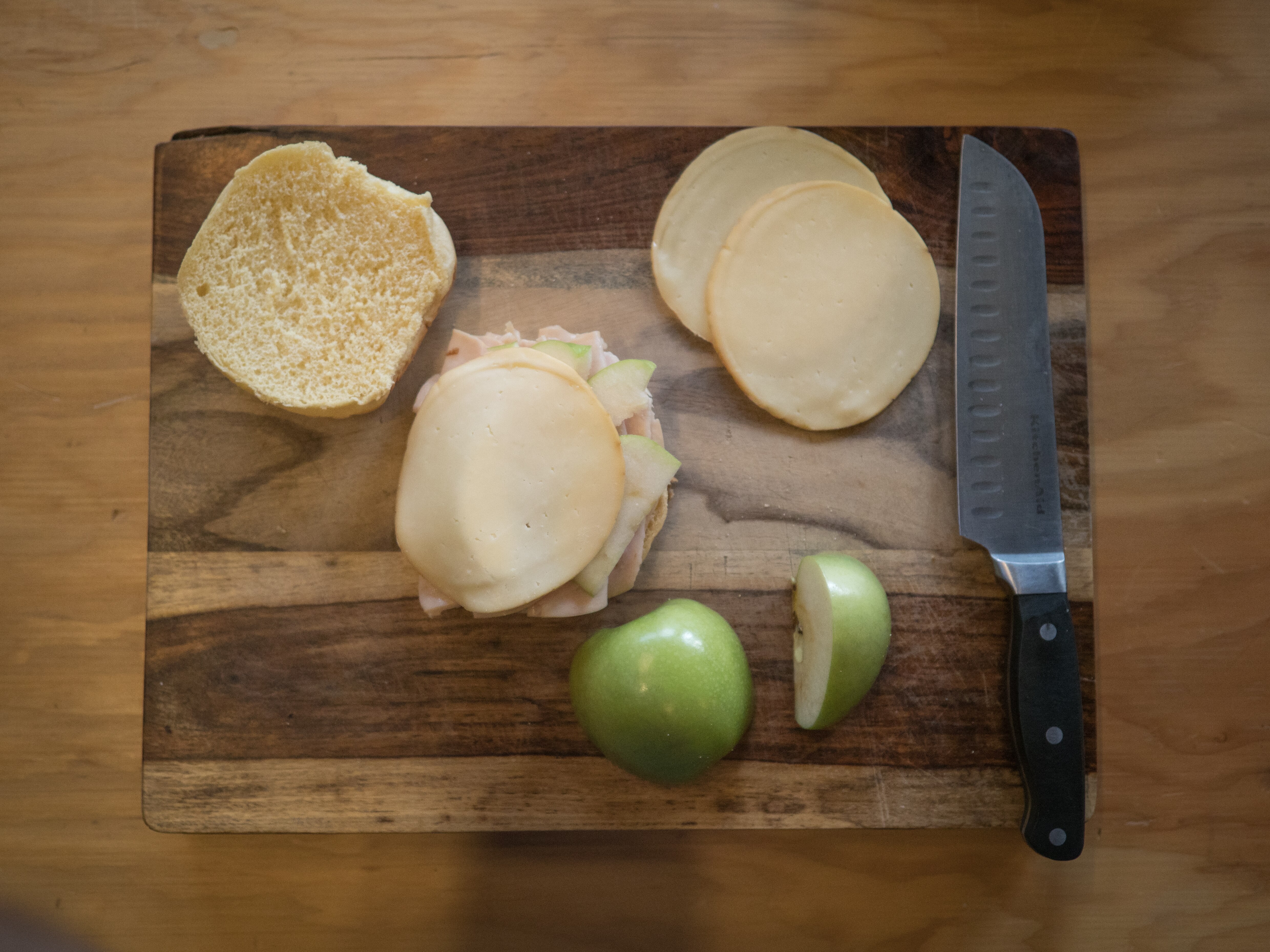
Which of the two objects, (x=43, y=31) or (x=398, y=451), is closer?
(x=398, y=451)

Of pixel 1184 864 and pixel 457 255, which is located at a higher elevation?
pixel 457 255

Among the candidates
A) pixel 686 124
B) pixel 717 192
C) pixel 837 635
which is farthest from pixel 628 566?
pixel 686 124

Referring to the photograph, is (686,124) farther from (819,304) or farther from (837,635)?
(837,635)

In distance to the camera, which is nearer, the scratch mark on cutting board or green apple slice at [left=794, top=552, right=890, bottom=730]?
green apple slice at [left=794, top=552, right=890, bottom=730]

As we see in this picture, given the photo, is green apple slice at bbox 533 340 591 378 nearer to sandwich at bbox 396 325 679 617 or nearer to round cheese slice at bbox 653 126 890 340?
sandwich at bbox 396 325 679 617

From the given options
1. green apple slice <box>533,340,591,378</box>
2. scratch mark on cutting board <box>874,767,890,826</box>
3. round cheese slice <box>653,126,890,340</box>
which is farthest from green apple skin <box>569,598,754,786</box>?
round cheese slice <box>653,126,890,340</box>

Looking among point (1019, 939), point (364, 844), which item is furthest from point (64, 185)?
point (1019, 939)

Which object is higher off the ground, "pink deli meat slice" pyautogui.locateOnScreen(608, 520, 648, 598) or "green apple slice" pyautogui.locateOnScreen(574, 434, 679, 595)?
"green apple slice" pyautogui.locateOnScreen(574, 434, 679, 595)

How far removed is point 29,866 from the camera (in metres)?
1.57

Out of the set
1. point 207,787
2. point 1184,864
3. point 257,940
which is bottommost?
point 257,940

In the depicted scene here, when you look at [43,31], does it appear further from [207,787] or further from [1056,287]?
[1056,287]

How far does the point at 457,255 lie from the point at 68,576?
3.38 feet

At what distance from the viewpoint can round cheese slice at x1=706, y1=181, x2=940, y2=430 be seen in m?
1.52

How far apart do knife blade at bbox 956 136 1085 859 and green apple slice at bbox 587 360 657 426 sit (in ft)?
2.00
